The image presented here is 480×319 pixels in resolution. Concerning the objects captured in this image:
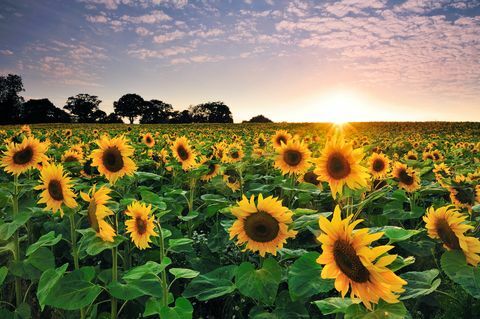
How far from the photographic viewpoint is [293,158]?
4.27 m

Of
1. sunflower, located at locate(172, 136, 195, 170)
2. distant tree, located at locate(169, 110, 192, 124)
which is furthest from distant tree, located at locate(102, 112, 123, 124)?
sunflower, located at locate(172, 136, 195, 170)

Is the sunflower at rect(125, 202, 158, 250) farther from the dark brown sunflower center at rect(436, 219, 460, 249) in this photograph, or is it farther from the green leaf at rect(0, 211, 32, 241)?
the dark brown sunflower center at rect(436, 219, 460, 249)

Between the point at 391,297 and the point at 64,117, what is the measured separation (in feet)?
307

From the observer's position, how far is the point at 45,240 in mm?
2625

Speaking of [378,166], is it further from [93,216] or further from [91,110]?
[91,110]

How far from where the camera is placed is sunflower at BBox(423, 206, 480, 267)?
2164 millimetres

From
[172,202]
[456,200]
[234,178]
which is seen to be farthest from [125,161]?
[456,200]

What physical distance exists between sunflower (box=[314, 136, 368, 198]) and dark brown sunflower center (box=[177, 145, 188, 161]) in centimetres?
299

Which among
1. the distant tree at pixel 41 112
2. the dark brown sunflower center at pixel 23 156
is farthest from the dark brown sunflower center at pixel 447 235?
A: the distant tree at pixel 41 112

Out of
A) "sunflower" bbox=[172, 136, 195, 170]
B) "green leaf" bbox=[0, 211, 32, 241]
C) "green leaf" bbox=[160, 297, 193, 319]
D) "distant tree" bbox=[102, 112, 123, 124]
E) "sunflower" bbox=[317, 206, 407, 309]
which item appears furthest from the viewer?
"distant tree" bbox=[102, 112, 123, 124]

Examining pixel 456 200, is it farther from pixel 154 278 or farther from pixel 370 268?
pixel 154 278

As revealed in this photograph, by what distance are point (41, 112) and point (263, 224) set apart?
295 ft

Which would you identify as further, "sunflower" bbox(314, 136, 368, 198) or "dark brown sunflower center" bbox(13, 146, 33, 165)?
"dark brown sunflower center" bbox(13, 146, 33, 165)

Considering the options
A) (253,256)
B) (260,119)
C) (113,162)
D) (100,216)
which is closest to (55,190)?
(100,216)
